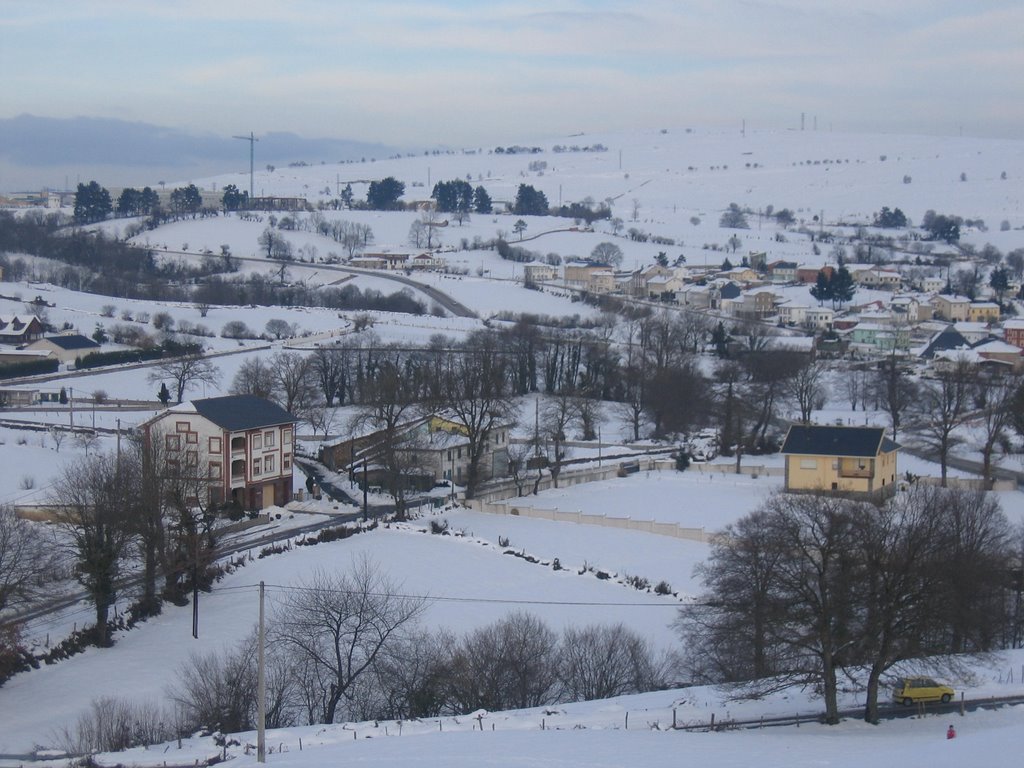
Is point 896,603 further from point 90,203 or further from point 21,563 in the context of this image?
point 90,203

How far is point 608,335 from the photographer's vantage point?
53.8 meters

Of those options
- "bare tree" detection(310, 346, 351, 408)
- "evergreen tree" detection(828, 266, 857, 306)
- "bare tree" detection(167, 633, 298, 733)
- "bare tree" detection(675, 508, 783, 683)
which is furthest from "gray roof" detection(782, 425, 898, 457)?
"evergreen tree" detection(828, 266, 857, 306)

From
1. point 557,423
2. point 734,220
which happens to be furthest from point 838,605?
point 734,220

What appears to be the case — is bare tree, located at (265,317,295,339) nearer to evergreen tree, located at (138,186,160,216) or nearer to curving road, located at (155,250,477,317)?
curving road, located at (155,250,477,317)

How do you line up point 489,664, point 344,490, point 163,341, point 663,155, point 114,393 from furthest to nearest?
point 663,155, point 163,341, point 114,393, point 344,490, point 489,664

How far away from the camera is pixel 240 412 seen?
26469mm

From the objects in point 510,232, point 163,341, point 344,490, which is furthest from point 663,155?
point 344,490

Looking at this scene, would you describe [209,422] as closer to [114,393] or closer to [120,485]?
[120,485]

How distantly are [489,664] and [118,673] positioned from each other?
507 cm

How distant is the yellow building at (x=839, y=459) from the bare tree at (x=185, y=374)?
19.3m

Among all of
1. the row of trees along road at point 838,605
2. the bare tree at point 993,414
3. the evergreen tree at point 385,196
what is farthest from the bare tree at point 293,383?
the evergreen tree at point 385,196

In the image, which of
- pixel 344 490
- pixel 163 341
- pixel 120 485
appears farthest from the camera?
pixel 163 341

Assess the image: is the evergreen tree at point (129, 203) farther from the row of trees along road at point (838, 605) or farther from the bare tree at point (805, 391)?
the row of trees along road at point (838, 605)

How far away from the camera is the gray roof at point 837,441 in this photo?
2828 cm
